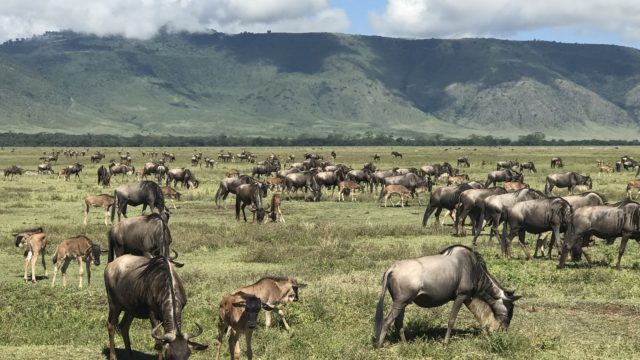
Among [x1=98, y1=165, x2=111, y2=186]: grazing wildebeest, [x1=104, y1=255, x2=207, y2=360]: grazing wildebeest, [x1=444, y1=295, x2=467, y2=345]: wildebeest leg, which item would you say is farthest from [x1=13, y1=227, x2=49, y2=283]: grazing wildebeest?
[x1=98, y1=165, x2=111, y2=186]: grazing wildebeest

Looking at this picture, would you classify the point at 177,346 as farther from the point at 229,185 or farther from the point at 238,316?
the point at 229,185

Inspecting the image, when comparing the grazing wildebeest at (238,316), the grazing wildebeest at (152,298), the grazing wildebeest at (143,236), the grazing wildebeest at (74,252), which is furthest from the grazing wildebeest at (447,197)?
the grazing wildebeest at (152,298)

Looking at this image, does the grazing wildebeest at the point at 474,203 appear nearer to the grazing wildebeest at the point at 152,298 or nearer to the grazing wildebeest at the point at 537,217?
the grazing wildebeest at the point at 537,217

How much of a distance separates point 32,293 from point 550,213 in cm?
1573

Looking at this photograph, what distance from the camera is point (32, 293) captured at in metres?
18.2

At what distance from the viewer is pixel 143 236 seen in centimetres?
1839

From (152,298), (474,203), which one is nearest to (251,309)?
(152,298)

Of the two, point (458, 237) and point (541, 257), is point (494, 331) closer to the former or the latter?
point (541, 257)

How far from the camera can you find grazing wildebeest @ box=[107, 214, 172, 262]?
1838 cm

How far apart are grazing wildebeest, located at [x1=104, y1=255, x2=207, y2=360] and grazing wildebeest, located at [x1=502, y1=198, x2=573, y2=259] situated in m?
14.1

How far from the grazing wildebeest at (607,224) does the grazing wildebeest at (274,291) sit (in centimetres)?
978

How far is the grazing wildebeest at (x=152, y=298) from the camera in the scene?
10766mm

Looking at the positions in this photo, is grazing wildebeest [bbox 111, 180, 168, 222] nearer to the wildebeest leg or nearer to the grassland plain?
the grassland plain

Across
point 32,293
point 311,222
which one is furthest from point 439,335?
point 311,222
